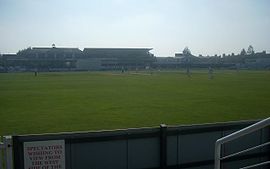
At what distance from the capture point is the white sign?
5.54 meters

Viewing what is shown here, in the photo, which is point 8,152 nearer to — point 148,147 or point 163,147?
point 148,147

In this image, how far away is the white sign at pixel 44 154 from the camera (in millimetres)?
5543

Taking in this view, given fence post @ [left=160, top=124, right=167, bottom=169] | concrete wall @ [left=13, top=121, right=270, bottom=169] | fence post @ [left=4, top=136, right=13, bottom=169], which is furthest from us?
fence post @ [left=160, top=124, right=167, bottom=169]

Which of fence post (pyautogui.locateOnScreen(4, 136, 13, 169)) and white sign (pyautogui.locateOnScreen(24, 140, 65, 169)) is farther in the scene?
white sign (pyautogui.locateOnScreen(24, 140, 65, 169))

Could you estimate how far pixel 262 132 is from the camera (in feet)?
23.0

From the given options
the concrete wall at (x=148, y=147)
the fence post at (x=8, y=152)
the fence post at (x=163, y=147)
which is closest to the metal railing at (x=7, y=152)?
the fence post at (x=8, y=152)

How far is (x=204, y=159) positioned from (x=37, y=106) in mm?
15568

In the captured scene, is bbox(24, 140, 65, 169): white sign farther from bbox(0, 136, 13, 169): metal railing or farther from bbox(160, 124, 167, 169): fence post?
bbox(160, 124, 167, 169): fence post

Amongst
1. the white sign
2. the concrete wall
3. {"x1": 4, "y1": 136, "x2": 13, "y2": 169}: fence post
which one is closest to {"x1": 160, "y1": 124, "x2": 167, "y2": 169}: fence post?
the concrete wall

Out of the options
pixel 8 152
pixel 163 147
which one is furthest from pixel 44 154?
pixel 163 147

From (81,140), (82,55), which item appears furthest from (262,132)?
(82,55)

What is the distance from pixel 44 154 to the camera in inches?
221

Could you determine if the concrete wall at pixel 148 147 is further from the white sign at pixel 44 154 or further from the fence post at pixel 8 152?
the fence post at pixel 8 152

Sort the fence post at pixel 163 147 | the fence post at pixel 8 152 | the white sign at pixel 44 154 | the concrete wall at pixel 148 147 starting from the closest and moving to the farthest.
→ the fence post at pixel 8 152, the white sign at pixel 44 154, the concrete wall at pixel 148 147, the fence post at pixel 163 147
